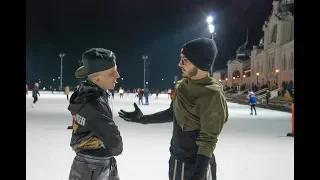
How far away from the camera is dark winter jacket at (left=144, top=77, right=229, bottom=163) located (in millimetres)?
2609

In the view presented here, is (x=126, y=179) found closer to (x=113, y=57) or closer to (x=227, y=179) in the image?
(x=227, y=179)

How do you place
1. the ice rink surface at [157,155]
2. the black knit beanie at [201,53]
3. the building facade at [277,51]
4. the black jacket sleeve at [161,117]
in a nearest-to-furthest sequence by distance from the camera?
the black knit beanie at [201,53] → the black jacket sleeve at [161,117] → the ice rink surface at [157,155] → the building facade at [277,51]

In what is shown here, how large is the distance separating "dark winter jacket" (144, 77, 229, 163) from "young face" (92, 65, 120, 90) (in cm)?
49

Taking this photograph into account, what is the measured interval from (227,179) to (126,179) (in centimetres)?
138

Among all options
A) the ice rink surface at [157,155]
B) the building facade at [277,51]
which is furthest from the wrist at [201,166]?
the building facade at [277,51]

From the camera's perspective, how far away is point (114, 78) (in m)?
2.96

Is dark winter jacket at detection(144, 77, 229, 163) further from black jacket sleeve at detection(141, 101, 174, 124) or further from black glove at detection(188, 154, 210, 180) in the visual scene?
black jacket sleeve at detection(141, 101, 174, 124)

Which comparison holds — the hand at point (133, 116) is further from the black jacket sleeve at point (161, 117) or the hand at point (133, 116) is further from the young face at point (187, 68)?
the young face at point (187, 68)

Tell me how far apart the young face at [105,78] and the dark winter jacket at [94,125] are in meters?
0.05

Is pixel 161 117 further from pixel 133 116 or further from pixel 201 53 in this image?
pixel 201 53

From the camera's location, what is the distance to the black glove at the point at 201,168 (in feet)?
8.26

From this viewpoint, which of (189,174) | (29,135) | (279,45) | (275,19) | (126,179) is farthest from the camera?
(275,19)

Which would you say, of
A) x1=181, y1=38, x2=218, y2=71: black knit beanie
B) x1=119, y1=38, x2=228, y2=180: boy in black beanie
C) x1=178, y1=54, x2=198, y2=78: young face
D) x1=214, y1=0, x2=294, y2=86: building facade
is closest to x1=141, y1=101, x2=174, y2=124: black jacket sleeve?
x1=119, y1=38, x2=228, y2=180: boy in black beanie
